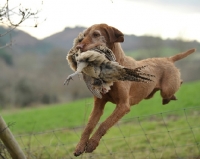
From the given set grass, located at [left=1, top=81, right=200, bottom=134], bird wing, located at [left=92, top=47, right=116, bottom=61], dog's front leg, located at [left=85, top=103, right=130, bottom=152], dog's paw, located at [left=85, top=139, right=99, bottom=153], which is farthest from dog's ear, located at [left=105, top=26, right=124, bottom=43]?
grass, located at [left=1, top=81, right=200, bottom=134]

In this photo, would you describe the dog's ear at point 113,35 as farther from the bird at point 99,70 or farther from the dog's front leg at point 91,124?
the dog's front leg at point 91,124

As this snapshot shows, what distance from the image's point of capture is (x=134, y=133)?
13781 millimetres

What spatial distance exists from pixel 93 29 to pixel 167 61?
71.6 inches

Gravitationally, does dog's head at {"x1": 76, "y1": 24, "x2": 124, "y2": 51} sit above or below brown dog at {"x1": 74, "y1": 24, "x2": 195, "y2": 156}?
above

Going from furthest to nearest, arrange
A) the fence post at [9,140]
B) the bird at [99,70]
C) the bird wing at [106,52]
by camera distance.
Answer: the fence post at [9,140] → the bird wing at [106,52] → the bird at [99,70]

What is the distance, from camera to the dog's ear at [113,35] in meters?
4.80

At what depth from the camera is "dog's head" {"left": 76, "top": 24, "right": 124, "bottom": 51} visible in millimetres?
4665

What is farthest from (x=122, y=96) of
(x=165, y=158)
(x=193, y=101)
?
(x=193, y=101)

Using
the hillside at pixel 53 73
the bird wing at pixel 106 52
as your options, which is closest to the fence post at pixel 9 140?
the bird wing at pixel 106 52

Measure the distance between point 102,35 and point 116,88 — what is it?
0.65 metres

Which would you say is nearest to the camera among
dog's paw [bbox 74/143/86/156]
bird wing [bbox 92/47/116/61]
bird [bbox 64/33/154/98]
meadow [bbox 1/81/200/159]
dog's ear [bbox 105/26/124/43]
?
bird [bbox 64/33/154/98]

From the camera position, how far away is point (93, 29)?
15.7ft

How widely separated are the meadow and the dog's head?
152 cm

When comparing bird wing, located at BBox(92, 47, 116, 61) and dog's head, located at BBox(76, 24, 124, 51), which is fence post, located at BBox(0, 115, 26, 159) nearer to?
dog's head, located at BBox(76, 24, 124, 51)
